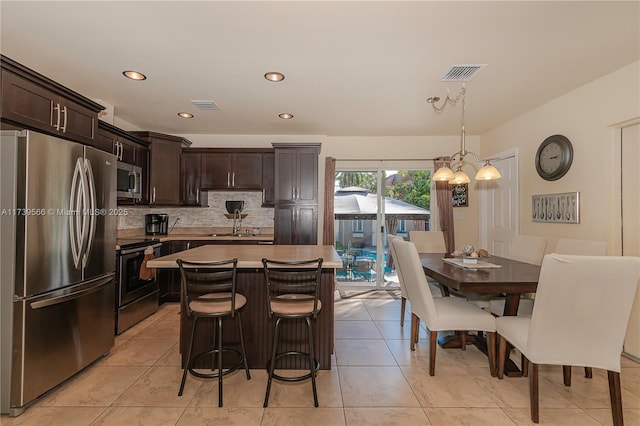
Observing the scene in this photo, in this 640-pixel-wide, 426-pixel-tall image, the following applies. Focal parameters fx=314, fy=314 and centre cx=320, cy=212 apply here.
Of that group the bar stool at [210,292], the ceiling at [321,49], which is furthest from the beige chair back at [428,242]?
the bar stool at [210,292]

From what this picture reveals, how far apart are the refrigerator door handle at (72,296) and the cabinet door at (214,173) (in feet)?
7.74

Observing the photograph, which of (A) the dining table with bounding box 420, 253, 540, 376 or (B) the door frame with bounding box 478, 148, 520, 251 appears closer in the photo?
(A) the dining table with bounding box 420, 253, 540, 376

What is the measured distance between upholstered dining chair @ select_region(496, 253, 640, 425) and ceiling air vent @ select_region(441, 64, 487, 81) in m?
1.79

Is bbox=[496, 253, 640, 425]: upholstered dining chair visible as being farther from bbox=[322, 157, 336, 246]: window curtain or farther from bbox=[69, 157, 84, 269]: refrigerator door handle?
bbox=[322, 157, 336, 246]: window curtain

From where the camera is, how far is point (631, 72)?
2.75m

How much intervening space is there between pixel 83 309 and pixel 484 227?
207 inches

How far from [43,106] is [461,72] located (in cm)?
343

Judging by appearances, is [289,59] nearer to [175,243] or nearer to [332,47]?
[332,47]

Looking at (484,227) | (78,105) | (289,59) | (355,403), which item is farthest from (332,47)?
(484,227)

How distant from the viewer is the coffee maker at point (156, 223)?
15.5 ft

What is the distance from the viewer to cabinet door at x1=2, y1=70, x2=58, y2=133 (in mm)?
2098

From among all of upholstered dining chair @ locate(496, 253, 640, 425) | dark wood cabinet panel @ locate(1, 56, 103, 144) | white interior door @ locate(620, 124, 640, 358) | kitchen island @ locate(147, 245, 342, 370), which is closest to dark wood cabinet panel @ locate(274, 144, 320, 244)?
kitchen island @ locate(147, 245, 342, 370)

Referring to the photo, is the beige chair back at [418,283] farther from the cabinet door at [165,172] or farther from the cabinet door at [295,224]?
the cabinet door at [165,172]

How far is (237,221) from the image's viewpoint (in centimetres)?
514
